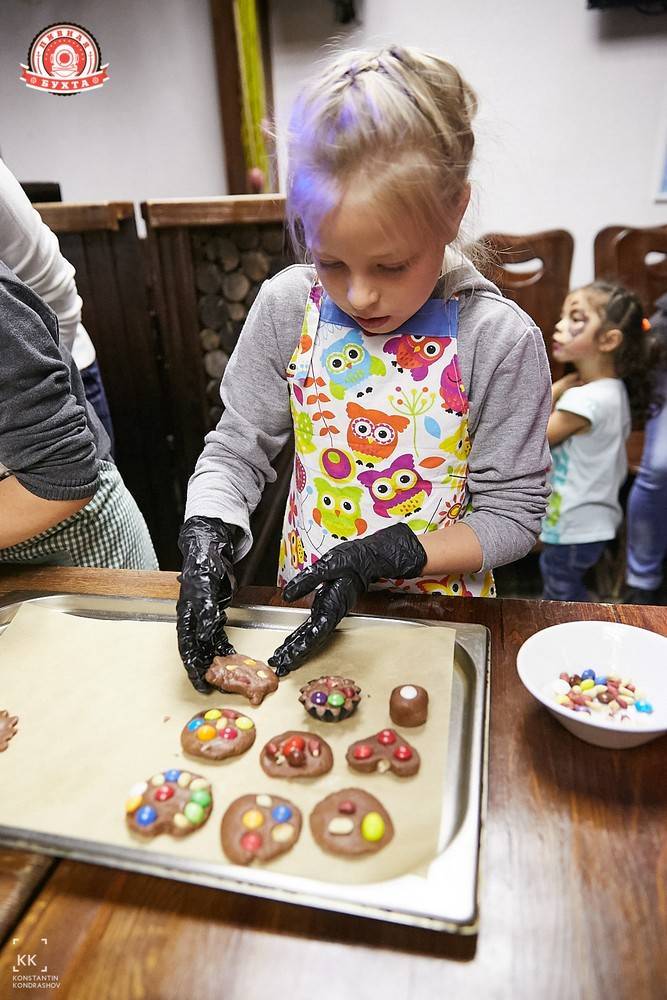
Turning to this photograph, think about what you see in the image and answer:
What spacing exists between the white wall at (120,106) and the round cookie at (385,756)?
1.84 metres

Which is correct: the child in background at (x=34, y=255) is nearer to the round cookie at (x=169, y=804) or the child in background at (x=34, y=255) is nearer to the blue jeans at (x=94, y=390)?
the blue jeans at (x=94, y=390)

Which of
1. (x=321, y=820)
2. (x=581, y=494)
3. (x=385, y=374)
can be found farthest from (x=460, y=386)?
(x=581, y=494)

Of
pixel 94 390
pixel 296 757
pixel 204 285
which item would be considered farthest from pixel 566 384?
pixel 296 757

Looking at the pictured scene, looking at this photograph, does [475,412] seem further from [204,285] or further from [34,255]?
[204,285]

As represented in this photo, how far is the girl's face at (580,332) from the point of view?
223cm

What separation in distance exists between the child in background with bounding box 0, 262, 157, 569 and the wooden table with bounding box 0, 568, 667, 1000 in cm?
60

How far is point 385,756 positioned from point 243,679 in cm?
23

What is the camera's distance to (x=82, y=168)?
2395 mm

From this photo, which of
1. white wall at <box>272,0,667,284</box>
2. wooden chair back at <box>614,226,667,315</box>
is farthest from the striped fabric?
white wall at <box>272,0,667,284</box>

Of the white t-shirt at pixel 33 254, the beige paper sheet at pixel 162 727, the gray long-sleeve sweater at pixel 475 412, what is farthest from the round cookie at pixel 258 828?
the white t-shirt at pixel 33 254

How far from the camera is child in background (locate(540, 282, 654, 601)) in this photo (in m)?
2.21

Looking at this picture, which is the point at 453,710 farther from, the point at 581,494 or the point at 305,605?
the point at 581,494

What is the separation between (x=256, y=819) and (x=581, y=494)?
1824 mm

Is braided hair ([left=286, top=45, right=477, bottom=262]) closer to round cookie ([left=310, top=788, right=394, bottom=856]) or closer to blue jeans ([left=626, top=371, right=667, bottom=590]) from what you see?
round cookie ([left=310, top=788, right=394, bottom=856])
